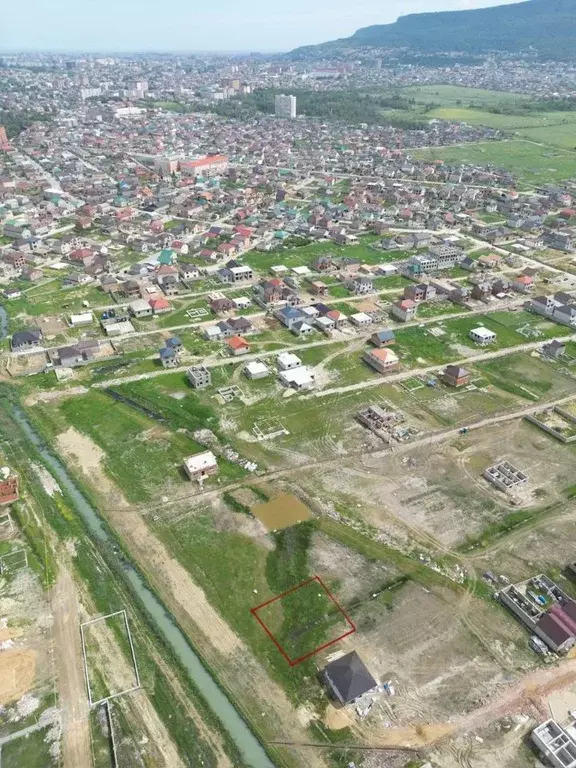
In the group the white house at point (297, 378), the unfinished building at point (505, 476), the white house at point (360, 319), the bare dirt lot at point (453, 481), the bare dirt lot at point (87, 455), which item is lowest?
the bare dirt lot at point (453, 481)

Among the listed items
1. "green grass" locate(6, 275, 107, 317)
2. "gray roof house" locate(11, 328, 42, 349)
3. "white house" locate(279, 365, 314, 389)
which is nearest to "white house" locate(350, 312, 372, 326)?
"white house" locate(279, 365, 314, 389)

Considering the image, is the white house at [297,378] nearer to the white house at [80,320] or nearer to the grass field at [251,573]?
the grass field at [251,573]

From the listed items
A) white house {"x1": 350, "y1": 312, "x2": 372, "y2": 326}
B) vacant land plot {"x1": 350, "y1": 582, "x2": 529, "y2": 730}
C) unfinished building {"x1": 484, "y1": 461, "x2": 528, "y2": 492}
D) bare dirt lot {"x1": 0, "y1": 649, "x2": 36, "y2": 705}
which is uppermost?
white house {"x1": 350, "y1": 312, "x2": 372, "y2": 326}

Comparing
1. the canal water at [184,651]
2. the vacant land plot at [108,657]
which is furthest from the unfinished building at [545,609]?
the vacant land plot at [108,657]

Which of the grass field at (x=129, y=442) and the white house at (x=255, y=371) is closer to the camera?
the grass field at (x=129, y=442)

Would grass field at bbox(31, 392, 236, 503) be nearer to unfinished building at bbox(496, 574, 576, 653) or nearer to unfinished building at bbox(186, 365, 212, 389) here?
unfinished building at bbox(186, 365, 212, 389)

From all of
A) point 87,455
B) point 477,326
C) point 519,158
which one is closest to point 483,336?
point 477,326

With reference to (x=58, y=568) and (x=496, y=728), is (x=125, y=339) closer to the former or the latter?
(x=58, y=568)
